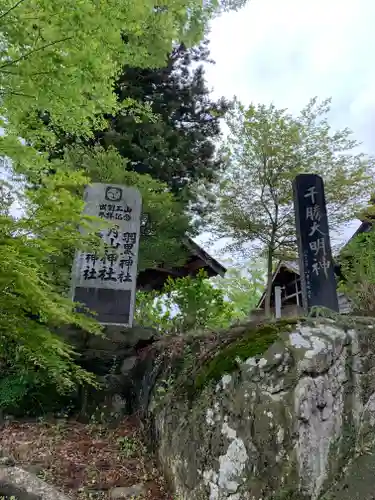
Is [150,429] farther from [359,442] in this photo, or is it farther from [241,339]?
[359,442]

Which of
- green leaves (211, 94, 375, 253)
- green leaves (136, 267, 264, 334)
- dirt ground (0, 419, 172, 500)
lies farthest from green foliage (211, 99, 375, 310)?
dirt ground (0, 419, 172, 500)

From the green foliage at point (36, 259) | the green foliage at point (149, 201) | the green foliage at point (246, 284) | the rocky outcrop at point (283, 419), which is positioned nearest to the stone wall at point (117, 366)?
→ the rocky outcrop at point (283, 419)

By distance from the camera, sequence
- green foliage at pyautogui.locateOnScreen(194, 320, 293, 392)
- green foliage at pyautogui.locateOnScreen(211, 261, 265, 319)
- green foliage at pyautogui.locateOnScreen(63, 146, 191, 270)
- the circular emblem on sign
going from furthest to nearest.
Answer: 1. green foliage at pyautogui.locateOnScreen(211, 261, 265, 319)
2. green foliage at pyautogui.locateOnScreen(63, 146, 191, 270)
3. the circular emblem on sign
4. green foliage at pyautogui.locateOnScreen(194, 320, 293, 392)

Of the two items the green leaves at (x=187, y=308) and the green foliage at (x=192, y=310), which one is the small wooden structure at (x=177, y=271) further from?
the green foliage at (x=192, y=310)

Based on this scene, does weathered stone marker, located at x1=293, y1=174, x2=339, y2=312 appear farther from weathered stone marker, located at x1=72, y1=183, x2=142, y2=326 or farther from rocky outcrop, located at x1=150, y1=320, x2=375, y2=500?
weathered stone marker, located at x1=72, y1=183, x2=142, y2=326

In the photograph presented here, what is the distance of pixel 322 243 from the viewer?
5996 mm

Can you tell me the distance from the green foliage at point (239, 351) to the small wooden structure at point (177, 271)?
25.6ft

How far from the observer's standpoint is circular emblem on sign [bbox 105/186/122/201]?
7570 mm

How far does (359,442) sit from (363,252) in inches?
160

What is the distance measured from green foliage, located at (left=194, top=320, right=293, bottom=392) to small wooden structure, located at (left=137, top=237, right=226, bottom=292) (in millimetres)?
7814

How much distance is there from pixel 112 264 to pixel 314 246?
10.8 ft

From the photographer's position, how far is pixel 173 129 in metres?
10.9

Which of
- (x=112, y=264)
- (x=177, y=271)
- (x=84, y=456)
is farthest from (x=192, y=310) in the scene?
(x=177, y=271)

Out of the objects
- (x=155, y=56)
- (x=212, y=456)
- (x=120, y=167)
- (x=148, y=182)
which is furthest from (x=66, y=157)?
(x=212, y=456)
